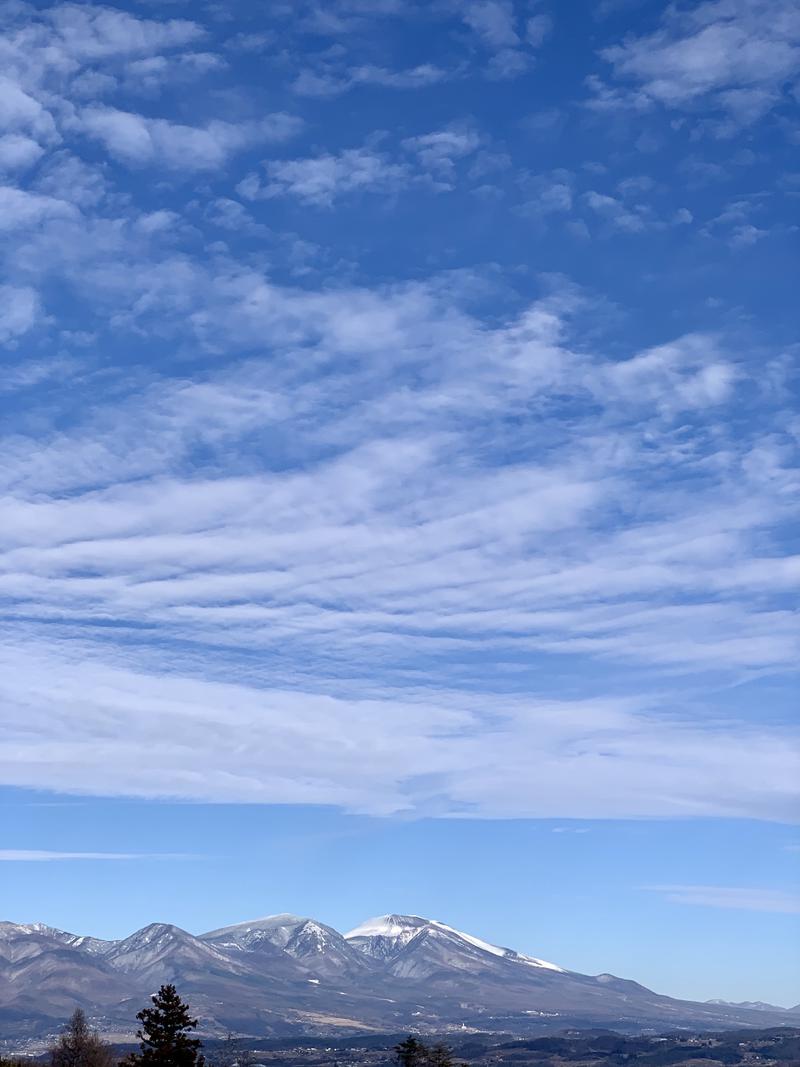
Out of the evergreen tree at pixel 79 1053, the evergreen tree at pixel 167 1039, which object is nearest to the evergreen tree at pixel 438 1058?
the evergreen tree at pixel 79 1053

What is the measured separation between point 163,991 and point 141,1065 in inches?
354

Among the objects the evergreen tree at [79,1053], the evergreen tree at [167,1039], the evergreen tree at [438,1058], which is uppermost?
the evergreen tree at [167,1039]

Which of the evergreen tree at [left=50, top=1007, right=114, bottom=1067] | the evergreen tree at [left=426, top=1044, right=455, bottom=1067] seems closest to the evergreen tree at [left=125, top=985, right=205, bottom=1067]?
the evergreen tree at [left=50, top=1007, right=114, bottom=1067]

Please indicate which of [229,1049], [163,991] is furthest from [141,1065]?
[229,1049]

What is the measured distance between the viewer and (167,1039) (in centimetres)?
9838

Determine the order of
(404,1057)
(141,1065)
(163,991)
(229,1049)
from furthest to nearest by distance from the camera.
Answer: (229,1049), (404,1057), (163,991), (141,1065)

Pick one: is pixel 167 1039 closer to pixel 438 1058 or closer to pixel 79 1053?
pixel 79 1053

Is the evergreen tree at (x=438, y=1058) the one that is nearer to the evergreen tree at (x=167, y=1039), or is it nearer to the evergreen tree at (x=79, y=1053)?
the evergreen tree at (x=79, y=1053)

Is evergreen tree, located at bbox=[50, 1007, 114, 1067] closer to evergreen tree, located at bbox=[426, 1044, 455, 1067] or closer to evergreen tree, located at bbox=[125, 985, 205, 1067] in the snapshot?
evergreen tree, located at bbox=[426, 1044, 455, 1067]

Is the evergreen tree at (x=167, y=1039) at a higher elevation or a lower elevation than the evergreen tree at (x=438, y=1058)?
higher

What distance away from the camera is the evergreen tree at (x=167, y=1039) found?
315 ft

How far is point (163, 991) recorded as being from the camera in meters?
103

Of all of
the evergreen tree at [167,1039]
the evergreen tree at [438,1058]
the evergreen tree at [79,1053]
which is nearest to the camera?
the evergreen tree at [167,1039]

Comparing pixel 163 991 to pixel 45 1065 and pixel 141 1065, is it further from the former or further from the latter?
pixel 45 1065
